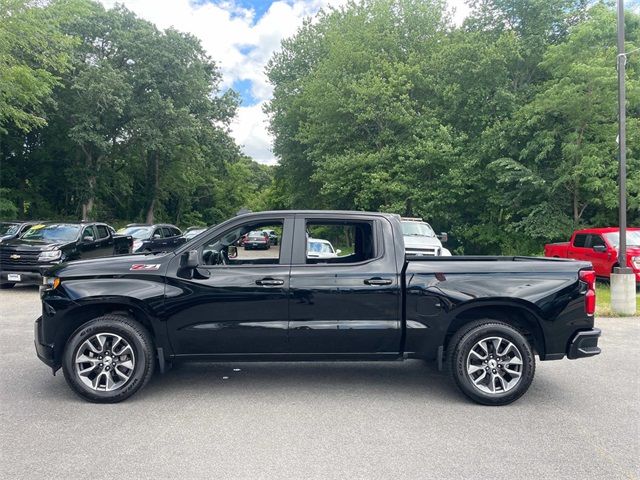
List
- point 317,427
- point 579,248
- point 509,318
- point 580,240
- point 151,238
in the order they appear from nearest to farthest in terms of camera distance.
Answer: point 317,427 < point 509,318 < point 579,248 < point 580,240 < point 151,238

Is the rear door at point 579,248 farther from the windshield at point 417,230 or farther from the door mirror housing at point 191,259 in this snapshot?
the door mirror housing at point 191,259

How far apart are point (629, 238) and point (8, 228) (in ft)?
60.6

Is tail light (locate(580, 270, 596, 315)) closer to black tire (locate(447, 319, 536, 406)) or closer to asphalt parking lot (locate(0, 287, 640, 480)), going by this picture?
black tire (locate(447, 319, 536, 406))

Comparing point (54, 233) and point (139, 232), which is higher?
point (139, 232)

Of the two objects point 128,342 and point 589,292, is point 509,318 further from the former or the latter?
point 128,342

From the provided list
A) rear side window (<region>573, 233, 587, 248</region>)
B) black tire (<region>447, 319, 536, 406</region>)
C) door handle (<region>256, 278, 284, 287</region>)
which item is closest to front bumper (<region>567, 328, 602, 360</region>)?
black tire (<region>447, 319, 536, 406</region>)

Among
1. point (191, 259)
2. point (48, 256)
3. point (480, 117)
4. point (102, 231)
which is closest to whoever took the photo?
point (191, 259)

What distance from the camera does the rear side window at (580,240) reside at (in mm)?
14766

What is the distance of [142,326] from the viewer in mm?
5031

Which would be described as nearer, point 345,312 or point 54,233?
point 345,312

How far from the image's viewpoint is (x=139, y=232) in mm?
20594

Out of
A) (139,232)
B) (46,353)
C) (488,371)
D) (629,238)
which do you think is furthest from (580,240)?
(139,232)

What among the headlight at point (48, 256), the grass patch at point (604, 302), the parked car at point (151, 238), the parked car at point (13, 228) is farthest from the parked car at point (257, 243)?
the parked car at point (13, 228)

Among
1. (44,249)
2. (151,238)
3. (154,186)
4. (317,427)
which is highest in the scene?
(154,186)
